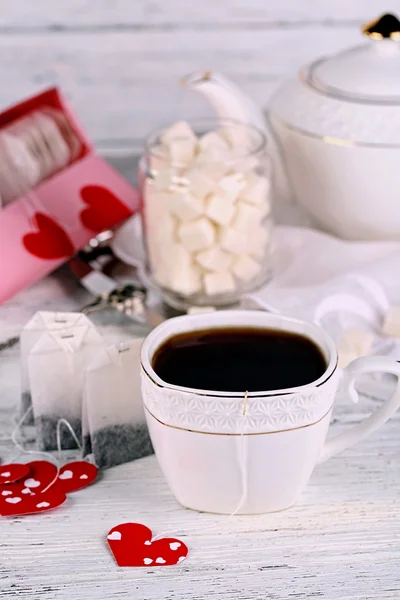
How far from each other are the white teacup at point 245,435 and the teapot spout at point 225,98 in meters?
0.46

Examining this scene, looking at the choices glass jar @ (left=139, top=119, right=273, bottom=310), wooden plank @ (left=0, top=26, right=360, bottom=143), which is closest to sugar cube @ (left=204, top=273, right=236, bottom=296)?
glass jar @ (left=139, top=119, right=273, bottom=310)

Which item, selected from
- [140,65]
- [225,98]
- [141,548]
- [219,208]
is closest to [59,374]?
[141,548]

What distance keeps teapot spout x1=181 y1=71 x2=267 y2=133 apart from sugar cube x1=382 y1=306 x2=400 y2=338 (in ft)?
0.95

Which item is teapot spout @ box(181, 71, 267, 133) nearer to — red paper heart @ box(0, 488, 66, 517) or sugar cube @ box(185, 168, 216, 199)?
sugar cube @ box(185, 168, 216, 199)

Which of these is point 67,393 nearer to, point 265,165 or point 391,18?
point 265,165

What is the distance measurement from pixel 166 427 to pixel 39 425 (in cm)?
15

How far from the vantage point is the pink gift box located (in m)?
0.95

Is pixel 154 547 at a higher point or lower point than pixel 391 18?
lower

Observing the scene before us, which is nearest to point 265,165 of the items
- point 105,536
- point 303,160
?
point 303,160

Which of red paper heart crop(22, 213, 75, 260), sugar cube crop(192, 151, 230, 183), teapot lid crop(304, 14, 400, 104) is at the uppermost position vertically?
teapot lid crop(304, 14, 400, 104)

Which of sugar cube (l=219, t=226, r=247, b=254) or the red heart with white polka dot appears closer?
the red heart with white polka dot

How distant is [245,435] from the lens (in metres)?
0.62

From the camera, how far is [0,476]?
27.5 inches

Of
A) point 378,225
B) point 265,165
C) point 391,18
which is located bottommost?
point 378,225
